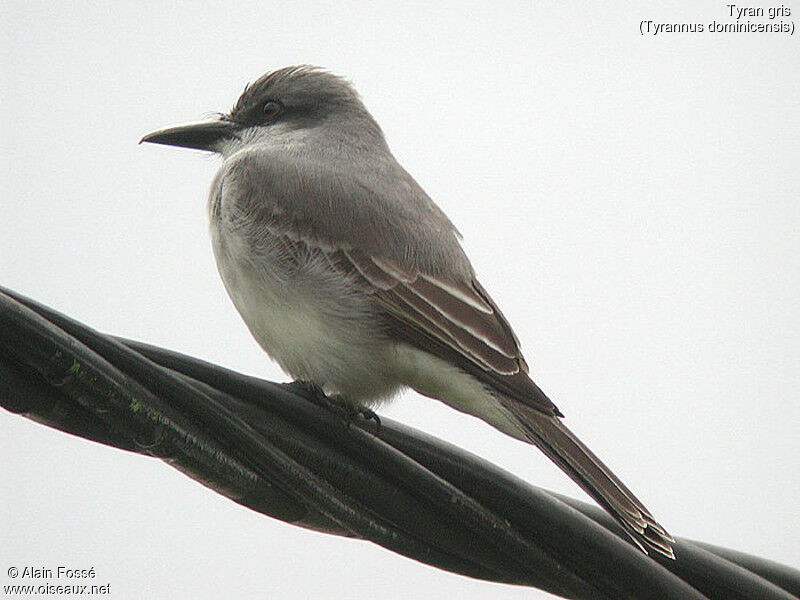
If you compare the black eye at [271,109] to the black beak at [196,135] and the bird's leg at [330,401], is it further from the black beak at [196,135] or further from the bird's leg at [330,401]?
the bird's leg at [330,401]

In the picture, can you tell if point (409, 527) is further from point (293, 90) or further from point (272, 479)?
point (293, 90)

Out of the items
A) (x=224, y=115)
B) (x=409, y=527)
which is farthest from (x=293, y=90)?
(x=409, y=527)

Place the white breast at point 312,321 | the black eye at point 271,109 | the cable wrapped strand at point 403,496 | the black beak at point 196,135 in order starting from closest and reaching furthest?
the cable wrapped strand at point 403,496 < the white breast at point 312,321 < the black beak at point 196,135 < the black eye at point 271,109

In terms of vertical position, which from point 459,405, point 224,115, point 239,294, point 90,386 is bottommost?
point 90,386

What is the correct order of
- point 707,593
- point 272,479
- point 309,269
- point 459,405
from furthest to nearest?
1. point 309,269
2. point 459,405
3. point 707,593
4. point 272,479

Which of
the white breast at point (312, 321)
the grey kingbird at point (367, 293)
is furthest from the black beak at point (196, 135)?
the white breast at point (312, 321)

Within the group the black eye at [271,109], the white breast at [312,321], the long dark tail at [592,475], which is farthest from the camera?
the black eye at [271,109]

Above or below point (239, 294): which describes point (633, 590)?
below

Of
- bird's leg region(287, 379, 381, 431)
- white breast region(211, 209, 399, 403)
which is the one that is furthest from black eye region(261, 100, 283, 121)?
bird's leg region(287, 379, 381, 431)
